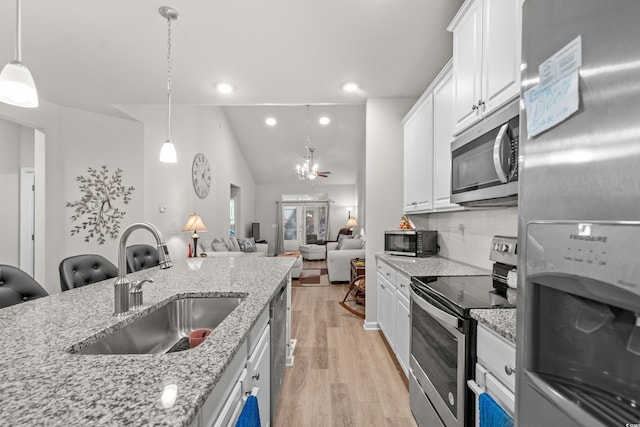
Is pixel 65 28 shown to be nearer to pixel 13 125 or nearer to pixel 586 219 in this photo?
pixel 586 219

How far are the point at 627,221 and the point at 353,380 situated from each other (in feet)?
7.61

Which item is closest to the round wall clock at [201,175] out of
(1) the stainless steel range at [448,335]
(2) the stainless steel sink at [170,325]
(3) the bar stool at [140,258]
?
(3) the bar stool at [140,258]

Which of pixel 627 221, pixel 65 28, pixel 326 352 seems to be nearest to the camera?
pixel 627 221

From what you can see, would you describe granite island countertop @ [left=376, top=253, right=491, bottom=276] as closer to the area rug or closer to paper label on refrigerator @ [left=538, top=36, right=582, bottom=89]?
paper label on refrigerator @ [left=538, top=36, right=582, bottom=89]

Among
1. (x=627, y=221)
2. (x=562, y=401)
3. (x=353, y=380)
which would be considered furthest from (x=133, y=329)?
(x=353, y=380)

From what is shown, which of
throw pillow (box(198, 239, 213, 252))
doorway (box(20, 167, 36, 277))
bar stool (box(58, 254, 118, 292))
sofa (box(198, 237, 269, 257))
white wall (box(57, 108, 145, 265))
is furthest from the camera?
throw pillow (box(198, 239, 213, 252))

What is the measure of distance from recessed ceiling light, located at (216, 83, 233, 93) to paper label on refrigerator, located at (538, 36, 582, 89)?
2.99 meters

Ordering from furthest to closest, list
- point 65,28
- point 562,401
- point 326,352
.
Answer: point 326,352 → point 65,28 → point 562,401

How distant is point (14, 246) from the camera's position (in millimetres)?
4461

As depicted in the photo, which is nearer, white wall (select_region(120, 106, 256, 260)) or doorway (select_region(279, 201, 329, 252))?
white wall (select_region(120, 106, 256, 260))

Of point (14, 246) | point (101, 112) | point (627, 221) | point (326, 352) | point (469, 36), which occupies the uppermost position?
point (101, 112)

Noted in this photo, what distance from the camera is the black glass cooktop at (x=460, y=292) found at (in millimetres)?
1291

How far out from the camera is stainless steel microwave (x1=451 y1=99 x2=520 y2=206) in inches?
52.6

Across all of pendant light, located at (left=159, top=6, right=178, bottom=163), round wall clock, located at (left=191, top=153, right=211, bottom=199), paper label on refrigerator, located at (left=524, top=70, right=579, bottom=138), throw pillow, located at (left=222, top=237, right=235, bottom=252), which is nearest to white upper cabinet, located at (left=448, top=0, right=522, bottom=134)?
paper label on refrigerator, located at (left=524, top=70, right=579, bottom=138)
